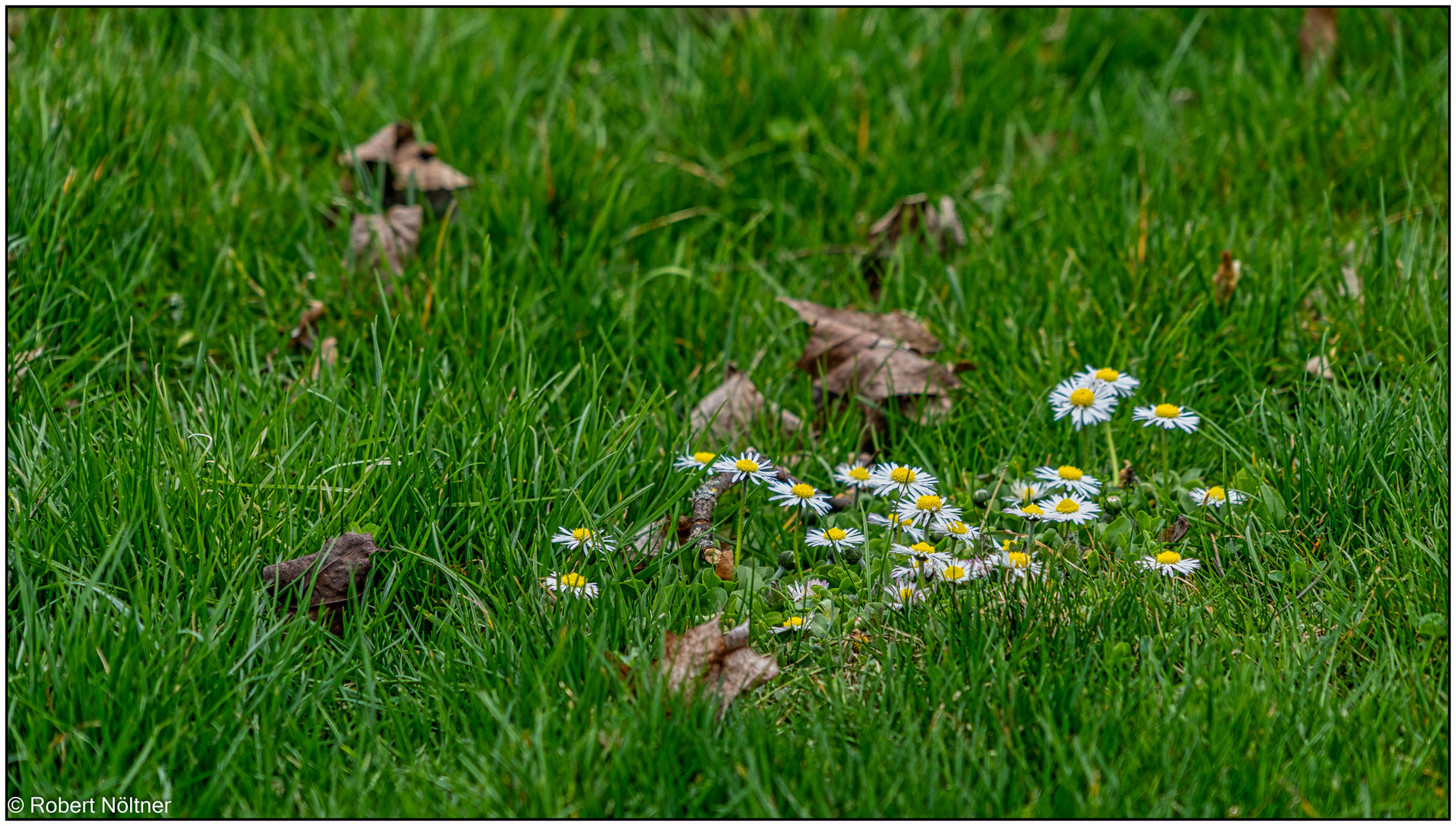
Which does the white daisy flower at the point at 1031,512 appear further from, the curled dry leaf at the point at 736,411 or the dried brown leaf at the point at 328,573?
the dried brown leaf at the point at 328,573

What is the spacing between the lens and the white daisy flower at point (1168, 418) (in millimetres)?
2602

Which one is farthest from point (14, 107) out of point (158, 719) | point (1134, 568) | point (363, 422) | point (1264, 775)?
point (1264, 775)

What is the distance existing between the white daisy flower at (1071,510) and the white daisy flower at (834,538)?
1.28 ft

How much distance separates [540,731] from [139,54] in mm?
3287

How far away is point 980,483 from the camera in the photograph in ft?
9.02

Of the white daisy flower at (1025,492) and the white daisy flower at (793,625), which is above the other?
the white daisy flower at (1025,492)

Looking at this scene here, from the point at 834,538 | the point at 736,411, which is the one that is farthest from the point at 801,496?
the point at 736,411

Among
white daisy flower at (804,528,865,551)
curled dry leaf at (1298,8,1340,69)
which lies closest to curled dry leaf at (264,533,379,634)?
white daisy flower at (804,528,865,551)

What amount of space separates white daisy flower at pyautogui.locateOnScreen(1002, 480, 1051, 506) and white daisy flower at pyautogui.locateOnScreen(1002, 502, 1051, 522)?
61 millimetres

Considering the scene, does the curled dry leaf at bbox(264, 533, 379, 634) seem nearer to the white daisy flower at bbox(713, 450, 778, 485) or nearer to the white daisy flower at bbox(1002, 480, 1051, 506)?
the white daisy flower at bbox(713, 450, 778, 485)

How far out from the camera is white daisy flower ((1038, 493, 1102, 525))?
2.38 metres

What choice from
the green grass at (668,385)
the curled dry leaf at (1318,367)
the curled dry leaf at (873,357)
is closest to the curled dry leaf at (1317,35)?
the green grass at (668,385)

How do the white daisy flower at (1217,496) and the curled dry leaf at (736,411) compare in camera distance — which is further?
the curled dry leaf at (736,411)

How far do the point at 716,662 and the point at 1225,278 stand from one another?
1963 mm
